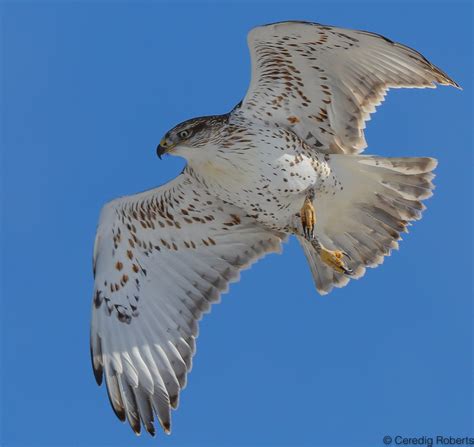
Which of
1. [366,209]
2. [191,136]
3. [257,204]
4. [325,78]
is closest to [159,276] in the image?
[257,204]

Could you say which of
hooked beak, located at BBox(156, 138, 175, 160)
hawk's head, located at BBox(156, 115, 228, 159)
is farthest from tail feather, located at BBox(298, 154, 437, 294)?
hooked beak, located at BBox(156, 138, 175, 160)

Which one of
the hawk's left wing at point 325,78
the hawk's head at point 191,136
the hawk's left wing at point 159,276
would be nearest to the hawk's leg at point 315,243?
the hawk's left wing at point 159,276

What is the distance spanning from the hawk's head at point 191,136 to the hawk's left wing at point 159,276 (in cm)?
55

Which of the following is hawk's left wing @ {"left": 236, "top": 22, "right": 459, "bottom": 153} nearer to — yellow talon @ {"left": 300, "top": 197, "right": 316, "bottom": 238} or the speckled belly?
Answer: the speckled belly

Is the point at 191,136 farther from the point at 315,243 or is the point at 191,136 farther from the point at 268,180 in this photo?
the point at 315,243

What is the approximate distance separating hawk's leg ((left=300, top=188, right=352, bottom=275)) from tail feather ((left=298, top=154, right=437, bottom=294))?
0.48ft

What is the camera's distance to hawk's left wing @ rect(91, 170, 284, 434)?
11031 mm

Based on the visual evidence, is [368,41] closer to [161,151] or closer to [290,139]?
[290,139]

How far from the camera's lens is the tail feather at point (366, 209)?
11.0 metres

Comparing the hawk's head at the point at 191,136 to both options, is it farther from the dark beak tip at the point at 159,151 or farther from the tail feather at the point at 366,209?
the tail feather at the point at 366,209

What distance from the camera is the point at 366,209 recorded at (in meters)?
11.2

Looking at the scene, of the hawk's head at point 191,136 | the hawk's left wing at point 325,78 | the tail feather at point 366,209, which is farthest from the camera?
the tail feather at point 366,209

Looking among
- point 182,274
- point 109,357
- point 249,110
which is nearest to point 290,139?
point 249,110

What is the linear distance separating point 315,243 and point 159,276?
1588 mm
